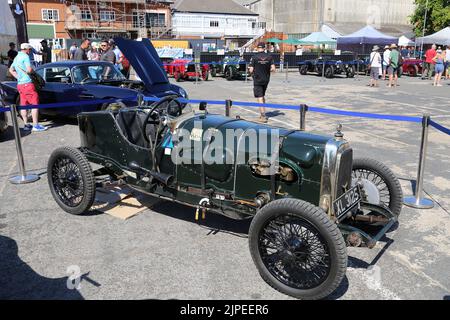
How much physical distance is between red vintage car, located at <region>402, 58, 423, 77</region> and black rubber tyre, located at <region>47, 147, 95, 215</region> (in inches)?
1006

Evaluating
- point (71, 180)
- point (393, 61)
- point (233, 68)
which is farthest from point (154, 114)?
point (233, 68)

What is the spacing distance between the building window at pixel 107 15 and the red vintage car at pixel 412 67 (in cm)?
4057

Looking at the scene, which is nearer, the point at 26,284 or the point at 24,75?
the point at 26,284

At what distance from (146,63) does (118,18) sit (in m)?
50.9

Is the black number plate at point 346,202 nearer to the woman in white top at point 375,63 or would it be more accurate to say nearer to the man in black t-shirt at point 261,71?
the man in black t-shirt at point 261,71

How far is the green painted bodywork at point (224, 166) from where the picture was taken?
141 inches

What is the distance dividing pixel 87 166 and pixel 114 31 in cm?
5388

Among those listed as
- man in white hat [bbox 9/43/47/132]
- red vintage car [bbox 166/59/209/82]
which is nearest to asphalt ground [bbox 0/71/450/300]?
man in white hat [bbox 9/43/47/132]

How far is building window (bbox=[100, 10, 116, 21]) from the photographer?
54781 mm

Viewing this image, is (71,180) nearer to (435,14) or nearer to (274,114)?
(274,114)

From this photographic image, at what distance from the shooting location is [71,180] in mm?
4855
